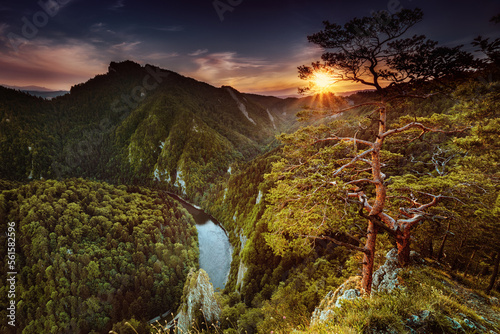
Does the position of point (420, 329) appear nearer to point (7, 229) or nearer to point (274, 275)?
point (274, 275)

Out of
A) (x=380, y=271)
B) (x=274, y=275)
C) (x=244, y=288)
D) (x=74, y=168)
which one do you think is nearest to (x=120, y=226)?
(x=244, y=288)

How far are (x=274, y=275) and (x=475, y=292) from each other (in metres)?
32.0

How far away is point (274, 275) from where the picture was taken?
35.2 m

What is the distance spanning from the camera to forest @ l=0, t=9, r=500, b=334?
6.35 meters

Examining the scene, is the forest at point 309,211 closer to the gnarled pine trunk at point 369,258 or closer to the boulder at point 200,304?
the gnarled pine trunk at point 369,258

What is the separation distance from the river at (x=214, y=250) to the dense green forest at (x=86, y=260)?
19.2 ft

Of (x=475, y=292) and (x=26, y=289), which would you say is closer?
(x=475, y=292)

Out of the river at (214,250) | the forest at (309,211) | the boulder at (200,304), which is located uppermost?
the forest at (309,211)

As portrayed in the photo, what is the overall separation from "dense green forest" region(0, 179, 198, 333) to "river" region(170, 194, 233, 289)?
5865 mm

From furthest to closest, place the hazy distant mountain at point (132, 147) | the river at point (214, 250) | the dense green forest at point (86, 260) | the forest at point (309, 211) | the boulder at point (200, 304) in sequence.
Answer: the hazy distant mountain at point (132, 147)
the river at point (214, 250)
the dense green forest at point (86, 260)
the boulder at point (200, 304)
the forest at point (309, 211)

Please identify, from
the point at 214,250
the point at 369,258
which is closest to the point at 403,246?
the point at 369,258

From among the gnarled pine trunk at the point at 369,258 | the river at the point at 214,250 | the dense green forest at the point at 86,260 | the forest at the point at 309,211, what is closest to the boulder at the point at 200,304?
the forest at the point at 309,211

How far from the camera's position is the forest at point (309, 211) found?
635 centimetres

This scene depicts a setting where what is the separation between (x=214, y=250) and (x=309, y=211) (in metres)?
72.5
